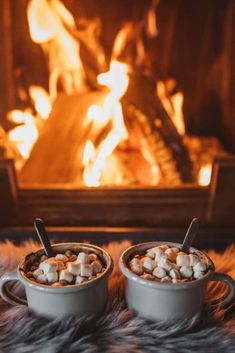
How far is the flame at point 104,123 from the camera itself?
1.05 metres

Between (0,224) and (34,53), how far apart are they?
57 centimetres

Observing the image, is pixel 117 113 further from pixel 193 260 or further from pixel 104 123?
pixel 193 260

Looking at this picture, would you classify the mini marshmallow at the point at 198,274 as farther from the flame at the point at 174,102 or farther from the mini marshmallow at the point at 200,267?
the flame at the point at 174,102

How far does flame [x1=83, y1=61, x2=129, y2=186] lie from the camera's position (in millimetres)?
1046

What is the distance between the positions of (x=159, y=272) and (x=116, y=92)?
637mm

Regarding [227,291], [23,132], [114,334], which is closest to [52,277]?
[114,334]

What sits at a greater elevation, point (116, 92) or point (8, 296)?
point (116, 92)

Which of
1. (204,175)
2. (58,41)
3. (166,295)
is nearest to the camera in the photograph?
(166,295)

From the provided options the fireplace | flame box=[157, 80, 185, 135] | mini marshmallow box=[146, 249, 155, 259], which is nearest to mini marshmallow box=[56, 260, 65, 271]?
mini marshmallow box=[146, 249, 155, 259]

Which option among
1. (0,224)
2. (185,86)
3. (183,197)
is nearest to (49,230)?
(0,224)

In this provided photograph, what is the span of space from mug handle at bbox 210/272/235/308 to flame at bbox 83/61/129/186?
50 cm

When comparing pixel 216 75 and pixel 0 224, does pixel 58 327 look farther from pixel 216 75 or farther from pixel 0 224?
A: pixel 216 75

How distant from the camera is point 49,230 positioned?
870 mm

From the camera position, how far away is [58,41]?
3.91ft
